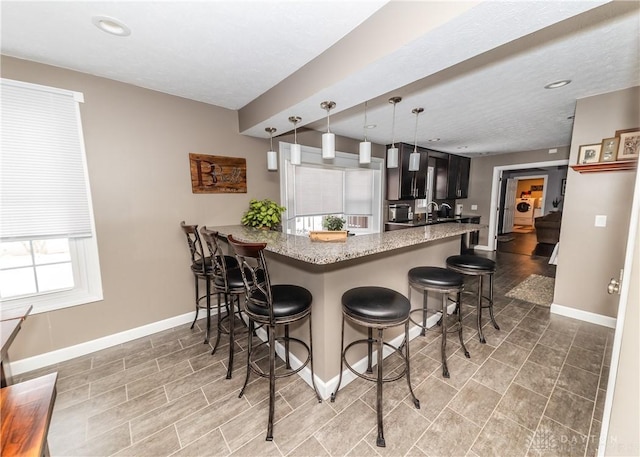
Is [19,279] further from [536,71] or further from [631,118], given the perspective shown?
[631,118]

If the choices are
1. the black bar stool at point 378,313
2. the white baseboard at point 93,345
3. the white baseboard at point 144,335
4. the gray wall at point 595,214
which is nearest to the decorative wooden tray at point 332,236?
the black bar stool at point 378,313

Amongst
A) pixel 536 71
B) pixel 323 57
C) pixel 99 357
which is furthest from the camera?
pixel 99 357

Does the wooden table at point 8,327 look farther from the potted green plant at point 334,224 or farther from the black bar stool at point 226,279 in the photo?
the potted green plant at point 334,224

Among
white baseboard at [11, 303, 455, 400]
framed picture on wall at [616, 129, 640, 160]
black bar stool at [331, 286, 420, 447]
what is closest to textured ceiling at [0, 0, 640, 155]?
framed picture on wall at [616, 129, 640, 160]

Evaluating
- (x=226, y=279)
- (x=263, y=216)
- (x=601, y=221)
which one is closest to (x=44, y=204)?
(x=226, y=279)

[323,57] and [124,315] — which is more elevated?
[323,57]

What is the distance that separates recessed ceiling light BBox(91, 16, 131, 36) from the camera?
5.00ft

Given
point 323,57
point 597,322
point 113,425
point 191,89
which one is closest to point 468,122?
point 323,57

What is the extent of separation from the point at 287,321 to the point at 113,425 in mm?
1352

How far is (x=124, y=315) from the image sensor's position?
2.52 metres

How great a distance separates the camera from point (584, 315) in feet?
9.43

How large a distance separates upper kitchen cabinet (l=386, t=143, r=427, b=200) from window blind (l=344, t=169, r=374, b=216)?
0.41 meters

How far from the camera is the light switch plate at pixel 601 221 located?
2.68m

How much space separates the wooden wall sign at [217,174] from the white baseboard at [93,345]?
1.52 m
